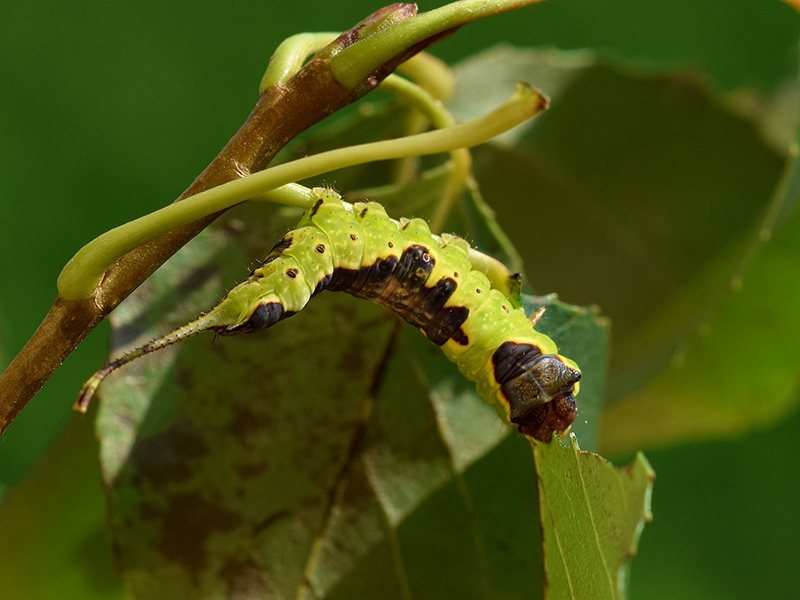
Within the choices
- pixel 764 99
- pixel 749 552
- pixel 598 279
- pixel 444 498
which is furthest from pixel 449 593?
pixel 749 552

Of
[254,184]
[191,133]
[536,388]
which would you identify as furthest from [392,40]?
[191,133]

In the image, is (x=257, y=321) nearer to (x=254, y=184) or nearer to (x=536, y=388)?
(x=254, y=184)

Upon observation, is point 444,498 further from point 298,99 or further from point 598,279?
point 598,279

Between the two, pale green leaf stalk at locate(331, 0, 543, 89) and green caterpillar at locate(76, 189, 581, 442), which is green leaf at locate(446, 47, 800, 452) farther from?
pale green leaf stalk at locate(331, 0, 543, 89)

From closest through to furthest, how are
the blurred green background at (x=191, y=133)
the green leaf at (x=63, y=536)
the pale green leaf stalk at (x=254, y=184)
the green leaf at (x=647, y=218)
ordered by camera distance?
the pale green leaf stalk at (x=254, y=184), the green leaf at (x=63, y=536), the green leaf at (x=647, y=218), the blurred green background at (x=191, y=133)

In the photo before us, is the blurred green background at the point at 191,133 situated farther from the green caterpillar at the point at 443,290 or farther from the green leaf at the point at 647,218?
the green caterpillar at the point at 443,290

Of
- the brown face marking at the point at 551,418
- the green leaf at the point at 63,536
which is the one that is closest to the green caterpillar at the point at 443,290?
the brown face marking at the point at 551,418
